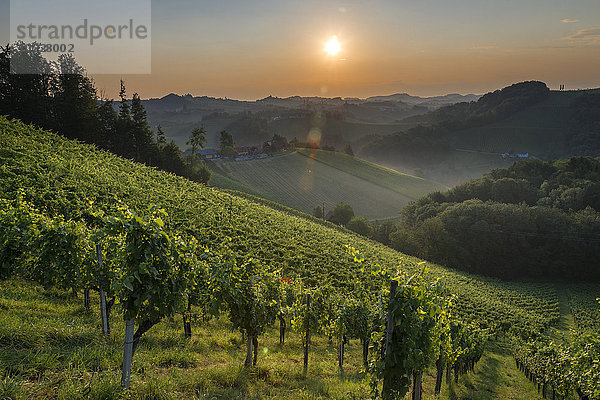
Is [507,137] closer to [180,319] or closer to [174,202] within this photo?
[174,202]

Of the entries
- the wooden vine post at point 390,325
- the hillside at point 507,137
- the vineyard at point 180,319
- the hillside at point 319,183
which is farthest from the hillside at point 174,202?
the hillside at point 507,137

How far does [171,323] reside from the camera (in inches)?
475

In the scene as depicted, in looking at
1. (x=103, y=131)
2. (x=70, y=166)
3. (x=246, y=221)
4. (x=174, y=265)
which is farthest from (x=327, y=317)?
(x=103, y=131)

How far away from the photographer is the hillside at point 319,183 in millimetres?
80188

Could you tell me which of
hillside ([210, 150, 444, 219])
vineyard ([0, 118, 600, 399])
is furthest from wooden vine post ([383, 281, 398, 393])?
hillside ([210, 150, 444, 219])

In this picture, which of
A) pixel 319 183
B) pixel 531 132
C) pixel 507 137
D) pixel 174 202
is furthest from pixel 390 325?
pixel 531 132

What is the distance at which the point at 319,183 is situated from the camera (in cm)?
9075

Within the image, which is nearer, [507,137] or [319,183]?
[319,183]

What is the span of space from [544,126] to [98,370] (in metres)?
225

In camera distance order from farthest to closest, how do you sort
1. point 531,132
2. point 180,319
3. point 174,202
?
point 531,132, point 174,202, point 180,319

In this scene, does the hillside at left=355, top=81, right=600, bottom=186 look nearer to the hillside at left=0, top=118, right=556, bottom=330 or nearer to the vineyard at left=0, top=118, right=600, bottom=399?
the hillside at left=0, top=118, right=556, bottom=330

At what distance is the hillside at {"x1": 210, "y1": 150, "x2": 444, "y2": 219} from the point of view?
263ft

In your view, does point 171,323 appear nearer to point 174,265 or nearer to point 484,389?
point 174,265

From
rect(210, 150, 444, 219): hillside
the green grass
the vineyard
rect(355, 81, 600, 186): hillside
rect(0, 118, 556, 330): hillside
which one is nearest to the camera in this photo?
the vineyard
